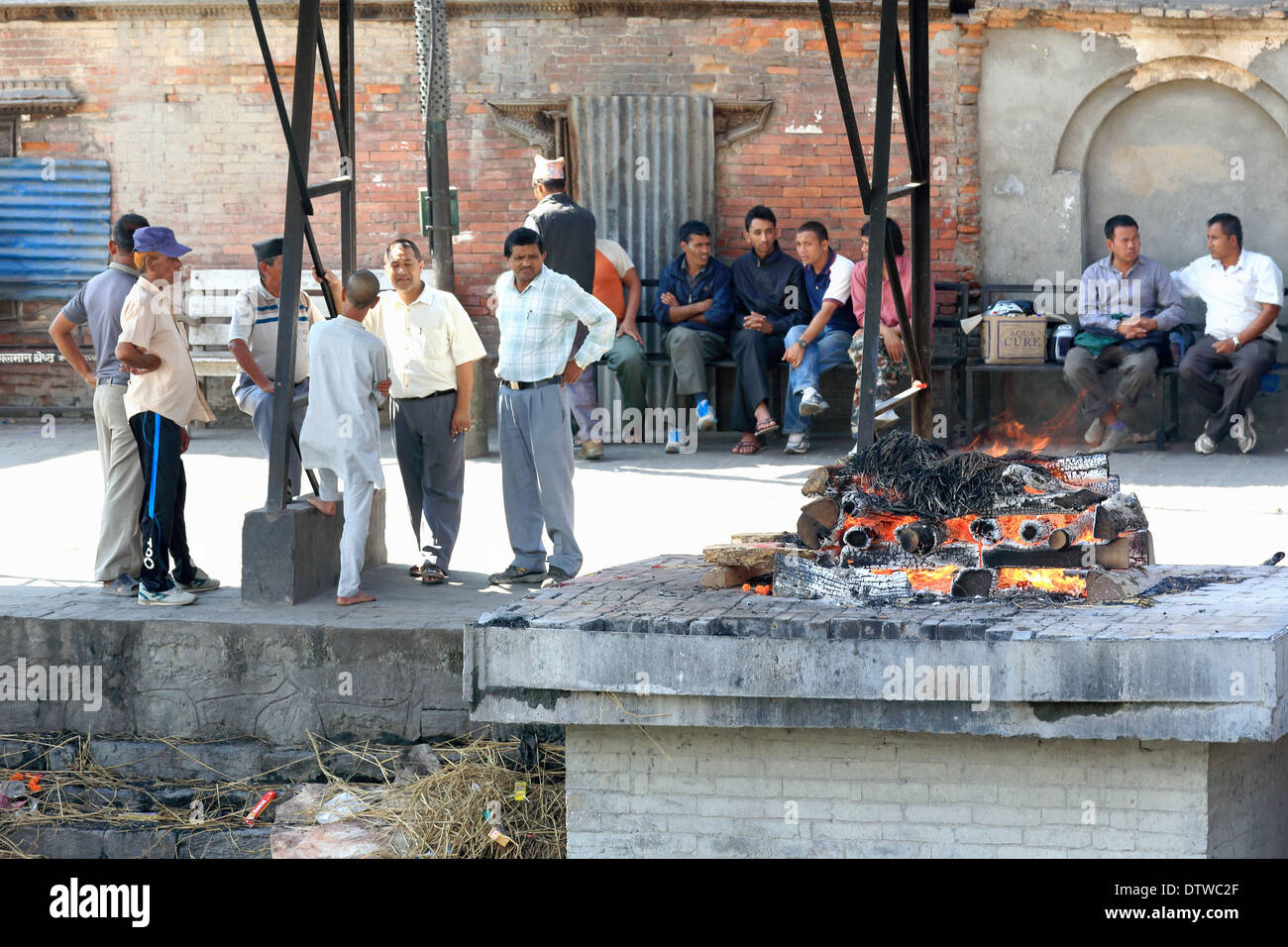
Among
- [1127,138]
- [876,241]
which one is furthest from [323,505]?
[1127,138]

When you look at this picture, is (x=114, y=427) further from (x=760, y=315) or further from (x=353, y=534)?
(x=760, y=315)

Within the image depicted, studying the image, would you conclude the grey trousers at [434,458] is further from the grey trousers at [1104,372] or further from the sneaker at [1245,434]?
the sneaker at [1245,434]

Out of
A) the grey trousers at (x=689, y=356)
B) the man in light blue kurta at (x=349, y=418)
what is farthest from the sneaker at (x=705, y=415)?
the man in light blue kurta at (x=349, y=418)

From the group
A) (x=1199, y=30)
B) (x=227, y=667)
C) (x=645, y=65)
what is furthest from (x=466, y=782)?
(x=1199, y=30)

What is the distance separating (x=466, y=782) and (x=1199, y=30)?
8966mm

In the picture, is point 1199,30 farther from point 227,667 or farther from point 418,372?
point 227,667

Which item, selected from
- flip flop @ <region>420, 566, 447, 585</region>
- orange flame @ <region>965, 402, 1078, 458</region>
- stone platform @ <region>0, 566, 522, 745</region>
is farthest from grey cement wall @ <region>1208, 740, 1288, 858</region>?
orange flame @ <region>965, 402, 1078, 458</region>

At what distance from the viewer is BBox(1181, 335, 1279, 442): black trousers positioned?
11.2m

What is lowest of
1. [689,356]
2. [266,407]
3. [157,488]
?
[157,488]

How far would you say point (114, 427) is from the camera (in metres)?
Result: 7.31

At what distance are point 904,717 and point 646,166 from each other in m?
8.65

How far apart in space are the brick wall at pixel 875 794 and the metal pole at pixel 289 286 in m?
2.29

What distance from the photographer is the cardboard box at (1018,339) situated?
11750 mm
